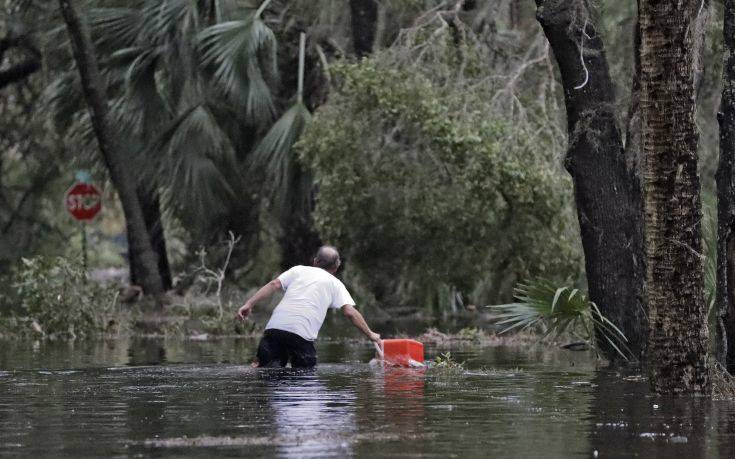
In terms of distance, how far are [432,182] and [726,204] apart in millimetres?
12438

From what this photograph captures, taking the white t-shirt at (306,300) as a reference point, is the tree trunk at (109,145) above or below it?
above

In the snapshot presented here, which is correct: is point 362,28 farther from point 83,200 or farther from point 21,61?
point 21,61

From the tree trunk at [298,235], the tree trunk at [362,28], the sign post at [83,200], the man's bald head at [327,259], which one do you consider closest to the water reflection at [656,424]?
the man's bald head at [327,259]

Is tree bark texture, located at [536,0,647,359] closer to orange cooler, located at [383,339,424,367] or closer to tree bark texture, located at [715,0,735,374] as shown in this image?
orange cooler, located at [383,339,424,367]

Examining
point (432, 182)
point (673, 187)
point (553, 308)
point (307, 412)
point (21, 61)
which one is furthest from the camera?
point (21, 61)

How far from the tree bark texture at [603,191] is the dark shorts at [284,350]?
11.0 feet

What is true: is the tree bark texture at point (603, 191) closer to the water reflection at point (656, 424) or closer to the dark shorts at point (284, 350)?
the water reflection at point (656, 424)

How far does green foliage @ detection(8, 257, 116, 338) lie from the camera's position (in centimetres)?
2575

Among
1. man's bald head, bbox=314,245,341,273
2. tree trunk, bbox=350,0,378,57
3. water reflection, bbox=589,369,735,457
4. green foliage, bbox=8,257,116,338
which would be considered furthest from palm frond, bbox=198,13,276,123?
water reflection, bbox=589,369,735,457

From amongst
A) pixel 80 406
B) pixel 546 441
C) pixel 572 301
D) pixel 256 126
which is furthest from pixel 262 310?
pixel 546 441

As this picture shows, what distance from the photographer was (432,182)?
26.6m

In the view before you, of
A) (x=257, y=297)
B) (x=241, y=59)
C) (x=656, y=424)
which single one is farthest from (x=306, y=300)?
(x=241, y=59)

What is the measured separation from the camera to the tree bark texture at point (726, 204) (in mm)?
14234

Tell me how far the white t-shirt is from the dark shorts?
9cm
